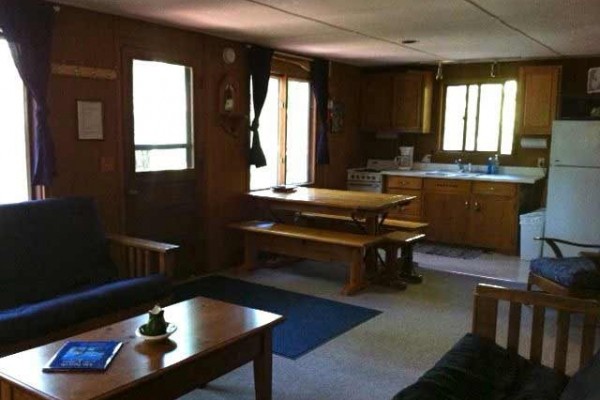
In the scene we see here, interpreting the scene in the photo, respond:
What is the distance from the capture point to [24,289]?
327cm

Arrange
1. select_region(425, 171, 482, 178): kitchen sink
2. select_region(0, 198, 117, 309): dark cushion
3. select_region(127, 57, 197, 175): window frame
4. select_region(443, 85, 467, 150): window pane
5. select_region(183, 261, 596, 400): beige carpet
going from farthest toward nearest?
select_region(443, 85, 467, 150): window pane
select_region(425, 171, 482, 178): kitchen sink
select_region(127, 57, 197, 175): window frame
select_region(0, 198, 117, 309): dark cushion
select_region(183, 261, 596, 400): beige carpet

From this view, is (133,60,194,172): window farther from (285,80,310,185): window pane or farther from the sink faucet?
the sink faucet

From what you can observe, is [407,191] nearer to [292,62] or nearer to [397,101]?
[397,101]

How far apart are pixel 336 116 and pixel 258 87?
5.62 feet

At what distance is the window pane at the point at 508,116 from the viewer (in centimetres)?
677

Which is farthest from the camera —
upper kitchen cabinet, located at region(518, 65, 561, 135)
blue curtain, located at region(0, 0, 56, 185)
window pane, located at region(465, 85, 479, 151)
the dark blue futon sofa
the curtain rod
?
window pane, located at region(465, 85, 479, 151)

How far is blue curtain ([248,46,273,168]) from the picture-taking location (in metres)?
5.62

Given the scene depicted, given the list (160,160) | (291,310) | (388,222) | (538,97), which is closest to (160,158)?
(160,160)

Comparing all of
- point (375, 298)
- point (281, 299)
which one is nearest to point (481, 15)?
point (375, 298)

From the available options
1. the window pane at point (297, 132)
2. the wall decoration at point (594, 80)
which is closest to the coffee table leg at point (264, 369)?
the window pane at point (297, 132)

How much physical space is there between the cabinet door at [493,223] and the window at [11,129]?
4.80 m

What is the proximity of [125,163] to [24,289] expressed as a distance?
4.88ft

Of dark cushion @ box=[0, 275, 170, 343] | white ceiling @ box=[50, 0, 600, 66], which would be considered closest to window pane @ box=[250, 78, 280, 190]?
white ceiling @ box=[50, 0, 600, 66]

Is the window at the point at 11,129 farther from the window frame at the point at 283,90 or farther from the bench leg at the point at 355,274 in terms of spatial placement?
the window frame at the point at 283,90
